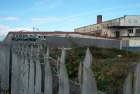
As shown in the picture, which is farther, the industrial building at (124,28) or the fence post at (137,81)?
the industrial building at (124,28)

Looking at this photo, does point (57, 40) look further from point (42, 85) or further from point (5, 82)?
point (42, 85)

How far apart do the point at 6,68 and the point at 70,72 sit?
5.51ft

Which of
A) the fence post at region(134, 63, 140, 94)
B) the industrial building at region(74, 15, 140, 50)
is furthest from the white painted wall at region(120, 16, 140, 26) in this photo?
the fence post at region(134, 63, 140, 94)

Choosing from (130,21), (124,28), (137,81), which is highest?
(130,21)

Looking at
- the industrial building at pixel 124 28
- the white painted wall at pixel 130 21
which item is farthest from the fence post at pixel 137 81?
the white painted wall at pixel 130 21

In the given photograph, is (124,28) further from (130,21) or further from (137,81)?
(137,81)

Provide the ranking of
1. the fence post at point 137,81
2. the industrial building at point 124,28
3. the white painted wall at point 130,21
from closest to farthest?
the fence post at point 137,81 → the industrial building at point 124,28 → the white painted wall at point 130,21

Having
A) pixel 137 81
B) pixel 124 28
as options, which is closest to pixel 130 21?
pixel 124 28

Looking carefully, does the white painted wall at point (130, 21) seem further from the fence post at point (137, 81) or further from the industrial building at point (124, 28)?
the fence post at point (137, 81)

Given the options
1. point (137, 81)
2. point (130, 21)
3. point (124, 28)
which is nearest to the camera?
point (137, 81)

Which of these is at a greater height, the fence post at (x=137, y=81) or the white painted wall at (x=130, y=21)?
the white painted wall at (x=130, y=21)

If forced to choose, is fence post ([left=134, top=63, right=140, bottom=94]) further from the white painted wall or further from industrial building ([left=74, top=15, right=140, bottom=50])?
the white painted wall

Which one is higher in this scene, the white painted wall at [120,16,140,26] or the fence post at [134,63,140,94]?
the white painted wall at [120,16,140,26]

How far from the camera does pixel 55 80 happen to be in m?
3.23
